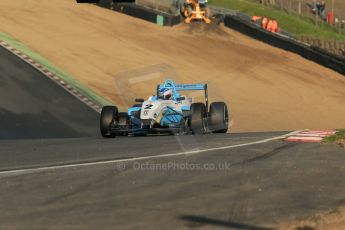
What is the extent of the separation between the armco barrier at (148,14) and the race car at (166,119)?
18345 mm

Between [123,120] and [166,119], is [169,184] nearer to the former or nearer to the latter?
[166,119]

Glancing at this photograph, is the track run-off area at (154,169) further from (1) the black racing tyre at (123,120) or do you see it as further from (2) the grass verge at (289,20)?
(2) the grass verge at (289,20)

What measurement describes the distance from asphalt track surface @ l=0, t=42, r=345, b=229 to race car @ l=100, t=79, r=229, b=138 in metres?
1.77

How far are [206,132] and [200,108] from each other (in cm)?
63

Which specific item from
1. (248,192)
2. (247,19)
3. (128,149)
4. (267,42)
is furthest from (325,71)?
(248,192)

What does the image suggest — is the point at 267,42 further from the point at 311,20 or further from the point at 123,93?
the point at 123,93

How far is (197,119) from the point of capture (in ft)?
49.9

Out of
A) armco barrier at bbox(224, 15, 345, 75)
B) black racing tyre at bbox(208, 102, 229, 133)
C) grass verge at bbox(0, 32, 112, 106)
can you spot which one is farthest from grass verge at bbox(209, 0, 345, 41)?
black racing tyre at bbox(208, 102, 229, 133)

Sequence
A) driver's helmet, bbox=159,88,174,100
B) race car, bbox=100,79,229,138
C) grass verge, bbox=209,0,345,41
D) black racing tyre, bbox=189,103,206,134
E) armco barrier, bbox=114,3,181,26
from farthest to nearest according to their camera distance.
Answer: grass verge, bbox=209,0,345,41
armco barrier, bbox=114,3,181,26
driver's helmet, bbox=159,88,174,100
race car, bbox=100,79,229,138
black racing tyre, bbox=189,103,206,134

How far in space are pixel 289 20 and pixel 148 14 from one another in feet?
25.4

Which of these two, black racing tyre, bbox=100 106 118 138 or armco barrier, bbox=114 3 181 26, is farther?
armco barrier, bbox=114 3 181 26

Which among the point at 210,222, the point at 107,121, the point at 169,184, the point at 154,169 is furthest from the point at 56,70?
the point at 210,222

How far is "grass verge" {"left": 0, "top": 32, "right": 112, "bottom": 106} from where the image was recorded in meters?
21.9

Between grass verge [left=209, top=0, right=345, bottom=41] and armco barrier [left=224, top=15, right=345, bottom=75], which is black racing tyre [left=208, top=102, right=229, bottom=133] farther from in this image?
grass verge [left=209, top=0, right=345, bottom=41]
